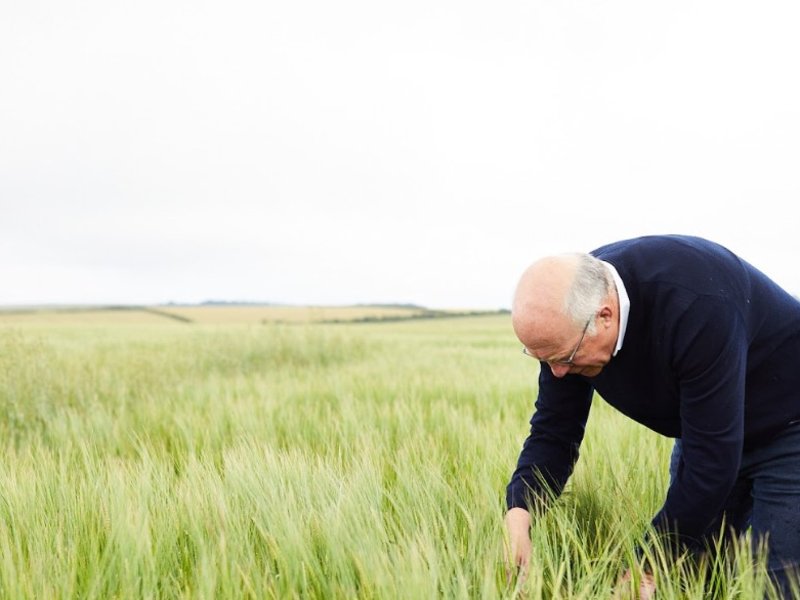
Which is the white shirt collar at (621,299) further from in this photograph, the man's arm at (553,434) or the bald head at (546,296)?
the man's arm at (553,434)

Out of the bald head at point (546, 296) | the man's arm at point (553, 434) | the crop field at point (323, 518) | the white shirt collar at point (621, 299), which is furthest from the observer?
the man's arm at point (553, 434)

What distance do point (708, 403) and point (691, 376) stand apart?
0.09 m

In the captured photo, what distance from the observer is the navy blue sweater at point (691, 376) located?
70.5 inches

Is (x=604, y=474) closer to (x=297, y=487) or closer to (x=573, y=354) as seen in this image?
(x=573, y=354)

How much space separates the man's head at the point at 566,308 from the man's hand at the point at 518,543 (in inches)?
19.6

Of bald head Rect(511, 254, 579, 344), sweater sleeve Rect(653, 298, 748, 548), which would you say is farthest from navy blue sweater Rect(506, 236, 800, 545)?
bald head Rect(511, 254, 579, 344)

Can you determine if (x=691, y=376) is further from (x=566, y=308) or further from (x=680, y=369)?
(x=566, y=308)

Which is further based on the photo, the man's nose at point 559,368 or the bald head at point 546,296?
the man's nose at point 559,368

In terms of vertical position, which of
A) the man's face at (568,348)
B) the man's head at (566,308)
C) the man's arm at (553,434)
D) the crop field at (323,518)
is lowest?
the crop field at (323,518)

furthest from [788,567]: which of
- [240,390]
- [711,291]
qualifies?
[240,390]

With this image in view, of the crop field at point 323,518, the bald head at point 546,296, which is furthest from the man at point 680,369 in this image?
the crop field at point 323,518

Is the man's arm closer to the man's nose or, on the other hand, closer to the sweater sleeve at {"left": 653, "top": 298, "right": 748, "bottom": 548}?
the man's nose

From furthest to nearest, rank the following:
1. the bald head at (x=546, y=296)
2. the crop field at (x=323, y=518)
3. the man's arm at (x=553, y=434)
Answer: the man's arm at (x=553, y=434) → the bald head at (x=546, y=296) → the crop field at (x=323, y=518)

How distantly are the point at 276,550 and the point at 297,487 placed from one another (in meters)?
0.54
